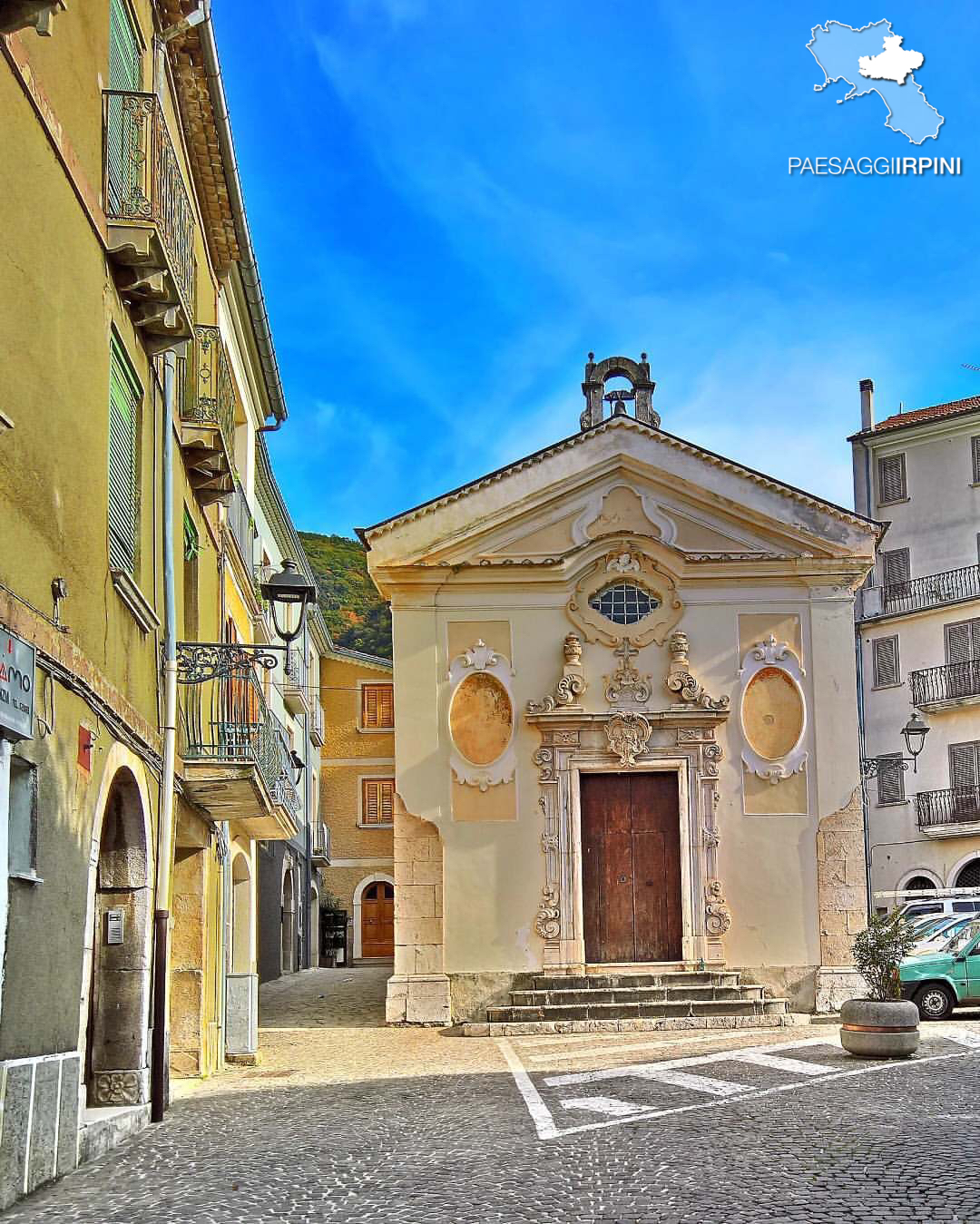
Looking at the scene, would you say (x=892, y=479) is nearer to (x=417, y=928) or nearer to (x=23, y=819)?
(x=417, y=928)

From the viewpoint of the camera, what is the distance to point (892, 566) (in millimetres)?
47156

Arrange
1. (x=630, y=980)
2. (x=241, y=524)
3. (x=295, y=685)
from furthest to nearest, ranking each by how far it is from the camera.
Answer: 1. (x=295, y=685)
2. (x=630, y=980)
3. (x=241, y=524)

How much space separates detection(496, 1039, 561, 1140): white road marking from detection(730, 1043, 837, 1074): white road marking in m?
2.40

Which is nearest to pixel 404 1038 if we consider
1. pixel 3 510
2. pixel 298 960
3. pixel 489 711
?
pixel 489 711

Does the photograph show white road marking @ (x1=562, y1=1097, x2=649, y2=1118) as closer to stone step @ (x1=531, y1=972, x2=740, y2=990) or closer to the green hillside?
stone step @ (x1=531, y1=972, x2=740, y2=990)

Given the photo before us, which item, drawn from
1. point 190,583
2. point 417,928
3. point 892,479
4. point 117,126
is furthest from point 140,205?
point 892,479

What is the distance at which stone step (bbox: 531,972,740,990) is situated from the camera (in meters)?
22.1

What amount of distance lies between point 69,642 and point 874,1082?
8.60 metres

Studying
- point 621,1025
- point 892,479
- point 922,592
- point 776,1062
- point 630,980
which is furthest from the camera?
point 892,479

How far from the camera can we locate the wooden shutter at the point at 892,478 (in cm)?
4797

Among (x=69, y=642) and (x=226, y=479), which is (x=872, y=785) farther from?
(x=69, y=642)

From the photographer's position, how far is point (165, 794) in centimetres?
1230

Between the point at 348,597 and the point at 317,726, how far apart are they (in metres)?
35.7

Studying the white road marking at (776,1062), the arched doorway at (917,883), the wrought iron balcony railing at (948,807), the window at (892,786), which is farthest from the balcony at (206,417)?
the window at (892,786)
